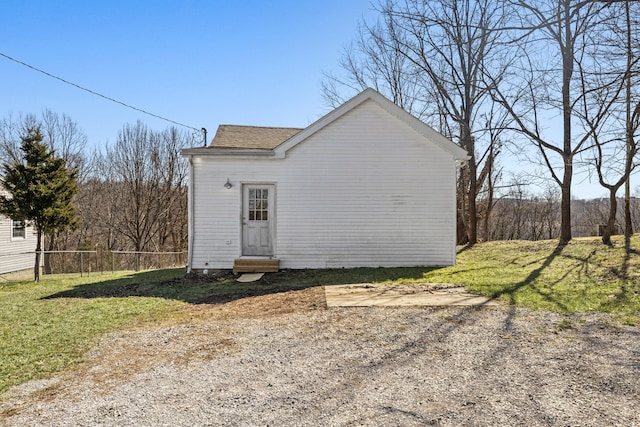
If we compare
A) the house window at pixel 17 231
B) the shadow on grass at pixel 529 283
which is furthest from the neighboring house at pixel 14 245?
the shadow on grass at pixel 529 283

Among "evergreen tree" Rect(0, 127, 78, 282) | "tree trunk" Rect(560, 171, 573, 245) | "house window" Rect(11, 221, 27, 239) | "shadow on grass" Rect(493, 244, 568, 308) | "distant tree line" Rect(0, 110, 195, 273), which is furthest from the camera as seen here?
"distant tree line" Rect(0, 110, 195, 273)

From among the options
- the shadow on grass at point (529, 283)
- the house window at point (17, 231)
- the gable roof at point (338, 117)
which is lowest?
the shadow on grass at point (529, 283)

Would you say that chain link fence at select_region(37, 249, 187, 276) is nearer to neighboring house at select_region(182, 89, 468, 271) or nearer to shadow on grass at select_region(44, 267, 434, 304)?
shadow on grass at select_region(44, 267, 434, 304)

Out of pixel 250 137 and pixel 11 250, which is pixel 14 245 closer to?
pixel 11 250

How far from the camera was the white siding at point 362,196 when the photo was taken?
993cm

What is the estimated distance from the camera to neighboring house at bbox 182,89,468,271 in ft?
32.6

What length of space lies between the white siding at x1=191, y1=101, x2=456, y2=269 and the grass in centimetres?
63

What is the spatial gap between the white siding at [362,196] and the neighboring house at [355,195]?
3 cm

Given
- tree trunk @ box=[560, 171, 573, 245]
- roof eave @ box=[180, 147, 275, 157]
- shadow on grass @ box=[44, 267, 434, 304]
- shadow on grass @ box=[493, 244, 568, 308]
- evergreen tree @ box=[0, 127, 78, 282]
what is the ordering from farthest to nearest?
evergreen tree @ box=[0, 127, 78, 282], tree trunk @ box=[560, 171, 573, 245], roof eave @ box=[180, 147, 275, 157], shadow on grass @ box=[44, 267, 434, 304], shadow on grass @ box=[493, 244, 568, 308]

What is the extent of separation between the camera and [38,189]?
1361 cm

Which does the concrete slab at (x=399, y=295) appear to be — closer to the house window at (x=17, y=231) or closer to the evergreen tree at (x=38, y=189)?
the evergreen tree at (x=38, y=189)

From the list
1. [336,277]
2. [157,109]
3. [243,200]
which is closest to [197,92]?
[157,109]

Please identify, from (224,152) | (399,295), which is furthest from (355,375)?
(224,152)

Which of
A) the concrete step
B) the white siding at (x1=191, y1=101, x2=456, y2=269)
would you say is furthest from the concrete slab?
the concrete step
